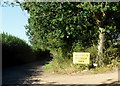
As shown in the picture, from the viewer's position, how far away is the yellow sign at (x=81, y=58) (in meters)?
21.0

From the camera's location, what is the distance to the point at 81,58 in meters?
21.3

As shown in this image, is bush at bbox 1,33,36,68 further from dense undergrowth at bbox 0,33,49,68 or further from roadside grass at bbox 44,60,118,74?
roadside grass at bbox 44,60,118,74

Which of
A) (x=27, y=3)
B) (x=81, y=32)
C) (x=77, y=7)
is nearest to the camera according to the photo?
(x=77, y=7)

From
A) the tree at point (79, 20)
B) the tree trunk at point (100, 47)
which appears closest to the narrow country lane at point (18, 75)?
the tree at point (79, 20)

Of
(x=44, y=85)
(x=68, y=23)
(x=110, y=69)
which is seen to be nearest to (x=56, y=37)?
(x=68, y=23)

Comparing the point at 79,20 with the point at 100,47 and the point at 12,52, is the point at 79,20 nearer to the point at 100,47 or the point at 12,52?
the point at 100,47

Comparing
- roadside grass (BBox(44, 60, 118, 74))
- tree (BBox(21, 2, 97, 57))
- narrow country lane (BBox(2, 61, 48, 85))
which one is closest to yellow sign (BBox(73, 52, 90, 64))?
roadside grass (BBox(44, 60, 118, 74))

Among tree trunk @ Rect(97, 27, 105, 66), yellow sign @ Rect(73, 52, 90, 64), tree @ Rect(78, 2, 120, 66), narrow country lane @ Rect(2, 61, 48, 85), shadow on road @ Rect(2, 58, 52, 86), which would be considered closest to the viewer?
shadow on road @ Rect(2, 58, 52, 86)

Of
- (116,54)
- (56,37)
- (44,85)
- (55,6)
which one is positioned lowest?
(44,85)

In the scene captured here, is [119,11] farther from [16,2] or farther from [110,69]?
[16,2]

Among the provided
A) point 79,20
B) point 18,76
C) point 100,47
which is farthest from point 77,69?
point 18,76

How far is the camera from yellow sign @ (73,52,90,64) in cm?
2102

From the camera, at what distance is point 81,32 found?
2278 cm

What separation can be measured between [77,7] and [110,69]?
416 cm
